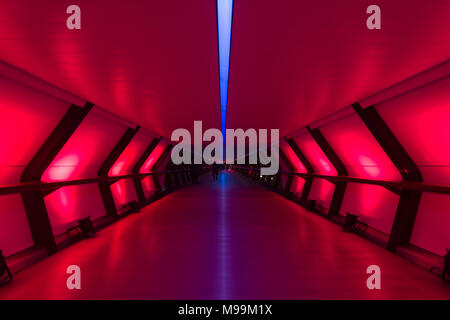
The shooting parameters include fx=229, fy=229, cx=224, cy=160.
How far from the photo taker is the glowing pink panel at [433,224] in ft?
14.9

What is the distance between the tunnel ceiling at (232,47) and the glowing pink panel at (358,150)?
153cm

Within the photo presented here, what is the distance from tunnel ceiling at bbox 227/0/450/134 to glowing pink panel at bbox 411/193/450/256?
261 centimetres

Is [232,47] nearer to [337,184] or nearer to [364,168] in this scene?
[364,168]

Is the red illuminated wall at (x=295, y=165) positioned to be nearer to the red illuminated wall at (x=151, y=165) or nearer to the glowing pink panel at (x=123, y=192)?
the red illuminated wall at (x=151, y=165)

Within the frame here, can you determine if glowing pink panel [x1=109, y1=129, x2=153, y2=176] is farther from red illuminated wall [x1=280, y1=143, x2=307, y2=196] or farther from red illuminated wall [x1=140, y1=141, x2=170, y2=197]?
red illuminated wall [x1=280, y1=143, x2=307, y2=196]

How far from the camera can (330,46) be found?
10.4 ft

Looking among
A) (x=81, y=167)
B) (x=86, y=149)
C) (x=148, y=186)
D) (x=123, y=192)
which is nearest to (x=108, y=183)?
(x=81, y=167)

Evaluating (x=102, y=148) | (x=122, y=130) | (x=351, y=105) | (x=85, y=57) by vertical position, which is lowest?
(x=102, y=148)

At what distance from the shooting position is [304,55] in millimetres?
3461

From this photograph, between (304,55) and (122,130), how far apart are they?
23.3ft

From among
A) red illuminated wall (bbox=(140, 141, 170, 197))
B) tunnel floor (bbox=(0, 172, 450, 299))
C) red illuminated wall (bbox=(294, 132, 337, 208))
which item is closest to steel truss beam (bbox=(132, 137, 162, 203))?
red illuminated wall (bbox=(140, 141, 170, 197))
